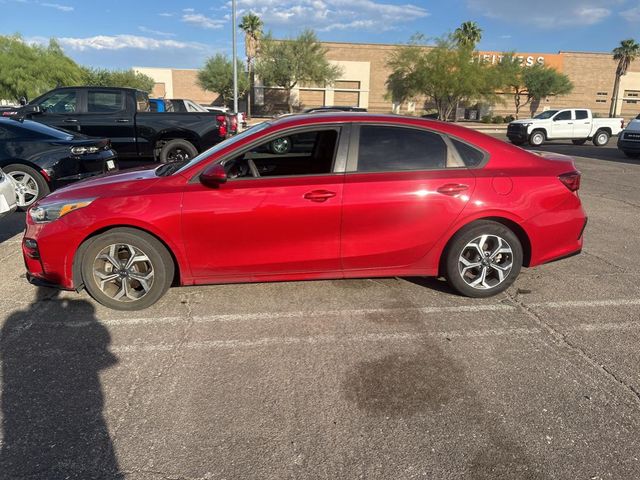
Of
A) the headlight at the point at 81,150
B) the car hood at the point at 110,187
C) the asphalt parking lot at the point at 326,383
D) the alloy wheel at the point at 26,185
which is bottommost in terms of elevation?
the asphalt parking lot at the point at 326,383

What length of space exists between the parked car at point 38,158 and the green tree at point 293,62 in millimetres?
45054

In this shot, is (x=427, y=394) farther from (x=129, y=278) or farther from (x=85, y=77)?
(x=85, y=77)

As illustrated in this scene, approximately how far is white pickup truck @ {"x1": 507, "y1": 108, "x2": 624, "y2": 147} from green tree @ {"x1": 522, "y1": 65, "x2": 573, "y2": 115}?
113 ft

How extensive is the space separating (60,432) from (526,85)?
62462 mm

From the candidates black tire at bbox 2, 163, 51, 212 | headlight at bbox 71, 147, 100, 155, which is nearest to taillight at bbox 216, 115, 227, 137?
headlight at bbox 71, 147, 100, 155

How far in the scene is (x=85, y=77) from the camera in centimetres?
4769

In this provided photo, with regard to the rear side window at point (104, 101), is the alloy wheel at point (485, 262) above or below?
below

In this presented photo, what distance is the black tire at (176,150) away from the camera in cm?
1082

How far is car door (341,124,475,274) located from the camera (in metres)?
3.94

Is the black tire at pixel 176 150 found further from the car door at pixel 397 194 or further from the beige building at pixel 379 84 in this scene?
the beige building at pixel 379 84

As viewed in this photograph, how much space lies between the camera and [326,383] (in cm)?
306

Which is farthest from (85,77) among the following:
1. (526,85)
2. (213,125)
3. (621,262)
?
(621,262)

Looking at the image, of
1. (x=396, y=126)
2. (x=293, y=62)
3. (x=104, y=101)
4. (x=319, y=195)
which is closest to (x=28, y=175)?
(x=104, y=101)

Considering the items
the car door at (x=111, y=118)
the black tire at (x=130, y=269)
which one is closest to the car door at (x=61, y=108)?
the car door at (x=111, y=118)
